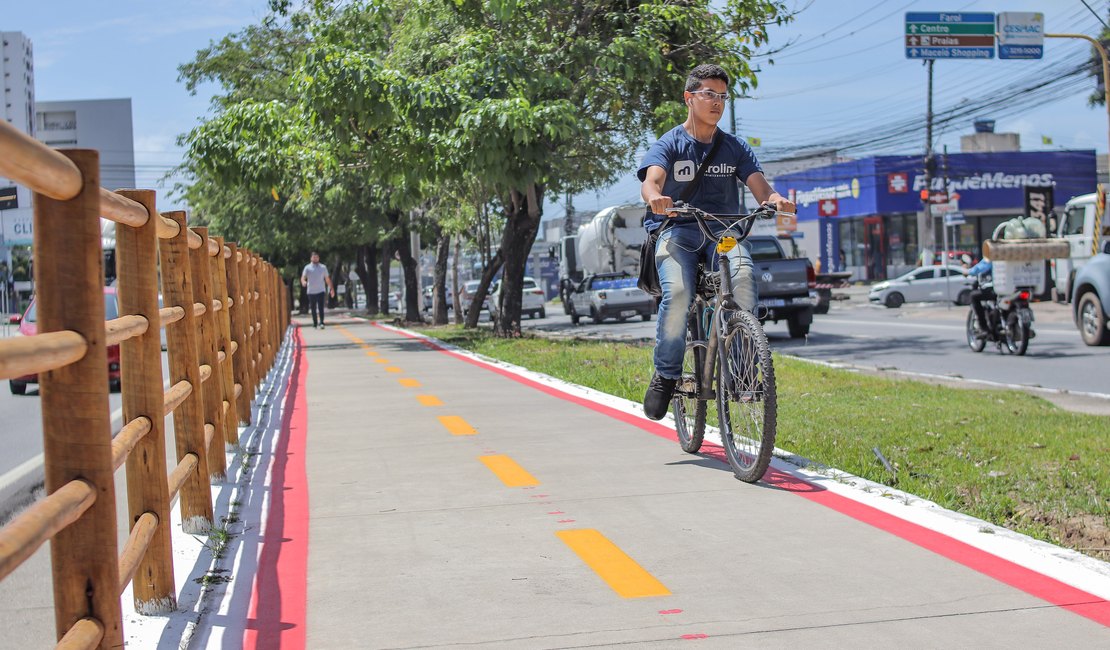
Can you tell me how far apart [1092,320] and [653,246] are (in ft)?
42.5

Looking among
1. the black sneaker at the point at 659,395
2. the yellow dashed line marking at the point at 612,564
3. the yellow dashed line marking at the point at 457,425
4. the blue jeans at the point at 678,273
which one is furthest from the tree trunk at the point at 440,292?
the yellow dashed line marking at the point at 612,564

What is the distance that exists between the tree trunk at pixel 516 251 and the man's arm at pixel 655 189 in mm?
16488

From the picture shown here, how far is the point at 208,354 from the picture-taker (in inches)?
245

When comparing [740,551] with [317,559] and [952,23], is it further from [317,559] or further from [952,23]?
[952,23]

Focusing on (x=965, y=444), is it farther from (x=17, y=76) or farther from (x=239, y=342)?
(x=17, y=76)

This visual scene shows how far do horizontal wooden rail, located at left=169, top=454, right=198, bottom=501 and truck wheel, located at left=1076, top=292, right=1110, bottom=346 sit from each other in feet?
49.6

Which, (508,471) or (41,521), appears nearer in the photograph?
(41,521)

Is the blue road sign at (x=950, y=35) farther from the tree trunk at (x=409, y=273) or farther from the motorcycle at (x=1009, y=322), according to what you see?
the tree trunk at (x=409, y=273)

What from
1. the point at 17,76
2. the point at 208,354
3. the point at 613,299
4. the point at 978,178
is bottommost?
the point at 613,299

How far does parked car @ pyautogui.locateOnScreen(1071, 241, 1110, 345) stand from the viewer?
1691 centimetres

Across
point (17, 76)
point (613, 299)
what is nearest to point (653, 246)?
point (613, 299)

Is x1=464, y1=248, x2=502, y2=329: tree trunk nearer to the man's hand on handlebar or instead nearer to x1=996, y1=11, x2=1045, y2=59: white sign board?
x1=996, y1=11, x2=1045, y2=59: white sign board

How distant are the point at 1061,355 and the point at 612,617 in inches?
555

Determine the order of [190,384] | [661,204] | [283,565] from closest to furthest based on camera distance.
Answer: [283,565] → [190,384] → [661,204]
